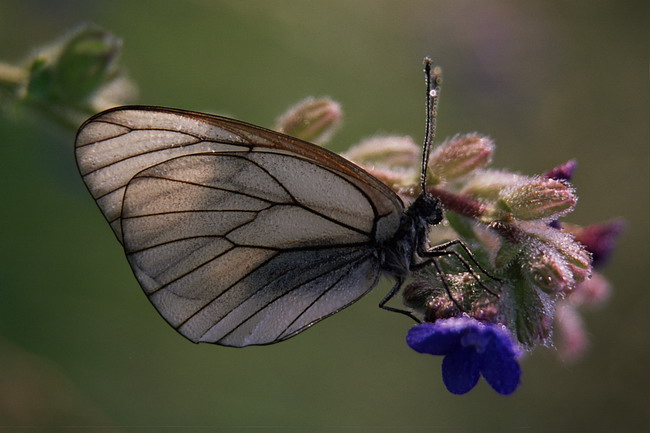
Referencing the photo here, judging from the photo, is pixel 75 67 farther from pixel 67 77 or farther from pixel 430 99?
pixel 430 99

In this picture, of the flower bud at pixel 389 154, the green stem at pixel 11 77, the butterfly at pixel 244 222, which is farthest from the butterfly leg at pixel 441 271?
the green stem at pixel 11 77

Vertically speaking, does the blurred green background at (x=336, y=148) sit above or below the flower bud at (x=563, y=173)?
above

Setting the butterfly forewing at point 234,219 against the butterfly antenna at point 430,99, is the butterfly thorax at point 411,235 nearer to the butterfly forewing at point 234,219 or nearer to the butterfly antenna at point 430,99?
the butterfly forewing at point 234,219

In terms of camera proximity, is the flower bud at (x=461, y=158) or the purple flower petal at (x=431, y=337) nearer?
the purple flower petal at (x=431, y=337)

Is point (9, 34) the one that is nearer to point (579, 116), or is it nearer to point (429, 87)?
point (429, 87)

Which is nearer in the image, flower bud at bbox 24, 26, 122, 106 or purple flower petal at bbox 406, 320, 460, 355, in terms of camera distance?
purple flower petal at bbox 406, 320, 460, 355

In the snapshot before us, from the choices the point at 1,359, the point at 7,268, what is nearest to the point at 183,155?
the point at 1,359

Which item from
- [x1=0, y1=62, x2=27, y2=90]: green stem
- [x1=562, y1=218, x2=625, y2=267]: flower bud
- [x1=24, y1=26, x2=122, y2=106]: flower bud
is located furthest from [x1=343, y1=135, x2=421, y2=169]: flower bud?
[x1=0, y1=62, x2=27, y2=90]: green stem

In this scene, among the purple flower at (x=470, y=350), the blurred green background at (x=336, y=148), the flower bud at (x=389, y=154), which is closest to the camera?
the purple flower at (x=470, y=350)

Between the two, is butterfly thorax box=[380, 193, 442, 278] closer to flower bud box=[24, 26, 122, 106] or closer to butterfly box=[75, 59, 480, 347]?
butterfly box=[75, 59, 480, 347]
